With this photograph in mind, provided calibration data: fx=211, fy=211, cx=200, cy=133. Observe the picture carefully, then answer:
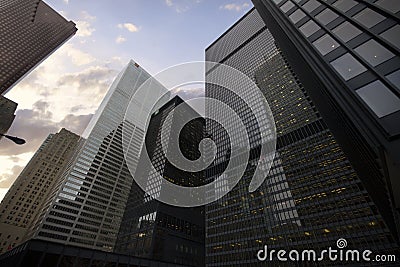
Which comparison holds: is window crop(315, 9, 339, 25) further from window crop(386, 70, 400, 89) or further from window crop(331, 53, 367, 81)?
window crop(386, 70, 400, 89)

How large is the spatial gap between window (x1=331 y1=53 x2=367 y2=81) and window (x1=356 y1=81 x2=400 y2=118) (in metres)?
1.19

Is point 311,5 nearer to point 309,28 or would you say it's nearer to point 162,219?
point 309,28

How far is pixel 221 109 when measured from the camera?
134 m

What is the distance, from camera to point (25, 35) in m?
136

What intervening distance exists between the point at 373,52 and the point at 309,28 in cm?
702

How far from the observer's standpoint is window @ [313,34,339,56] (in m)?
13.2

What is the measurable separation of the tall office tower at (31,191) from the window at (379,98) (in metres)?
177

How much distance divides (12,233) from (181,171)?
11378cm

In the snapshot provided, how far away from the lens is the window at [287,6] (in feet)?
69.3

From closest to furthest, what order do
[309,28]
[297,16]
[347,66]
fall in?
[347,66]
[309,28]
[297,16]

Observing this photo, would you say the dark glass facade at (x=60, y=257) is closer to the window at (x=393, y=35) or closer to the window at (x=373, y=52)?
the window at (x=373, y=52)

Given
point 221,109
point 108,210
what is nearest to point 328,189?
point 221,109

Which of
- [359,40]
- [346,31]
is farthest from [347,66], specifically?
[346,31]

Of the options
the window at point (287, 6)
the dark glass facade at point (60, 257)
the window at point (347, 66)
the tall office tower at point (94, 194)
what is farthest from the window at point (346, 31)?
the tall office tower at point (94, 194)
